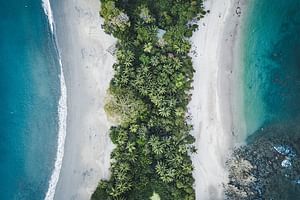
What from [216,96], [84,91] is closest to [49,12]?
[84,91]

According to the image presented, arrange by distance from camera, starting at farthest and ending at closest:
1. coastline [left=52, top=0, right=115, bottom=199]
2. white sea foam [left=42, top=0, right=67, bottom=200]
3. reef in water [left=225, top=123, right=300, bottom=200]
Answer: reef in water [left=225, top=123, right=300, bottom=200], white sea foam [left=42, top=0, right=67, bottom=200], coastline [left=52, top=0, right=115, bottom=199]

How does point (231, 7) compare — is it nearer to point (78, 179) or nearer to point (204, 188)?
point (204, 188)

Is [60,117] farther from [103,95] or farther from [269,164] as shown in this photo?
[269,164]

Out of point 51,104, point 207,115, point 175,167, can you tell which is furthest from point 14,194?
point 207,115

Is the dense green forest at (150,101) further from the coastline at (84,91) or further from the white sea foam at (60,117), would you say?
the white sea foam at (60,117)

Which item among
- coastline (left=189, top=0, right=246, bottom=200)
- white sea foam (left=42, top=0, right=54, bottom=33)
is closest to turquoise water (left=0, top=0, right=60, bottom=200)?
white sea foam (left=42, top=0, right=54, bottom=33)

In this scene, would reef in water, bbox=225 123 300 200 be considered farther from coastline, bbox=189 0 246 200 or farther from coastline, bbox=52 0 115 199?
coastline, bbox=52 0 115 199
